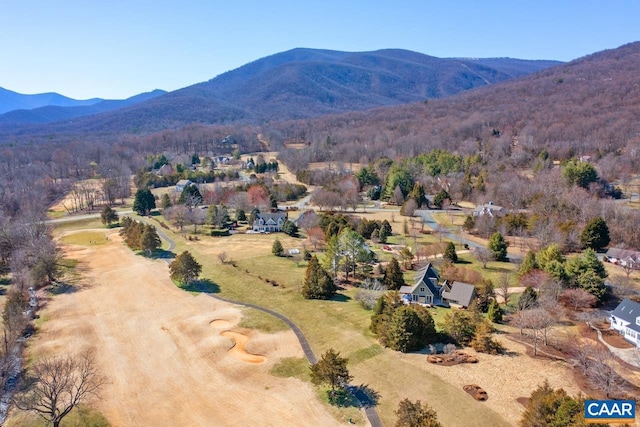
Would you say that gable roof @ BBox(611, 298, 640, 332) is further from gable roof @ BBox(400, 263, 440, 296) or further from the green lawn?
gable roof @ BBox(400, 263, 440, 296)

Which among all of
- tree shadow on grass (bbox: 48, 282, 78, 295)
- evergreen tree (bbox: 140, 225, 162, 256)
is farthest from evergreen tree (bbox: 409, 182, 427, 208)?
tree shadow on grass (bbox: 48, 282, 78, 295)

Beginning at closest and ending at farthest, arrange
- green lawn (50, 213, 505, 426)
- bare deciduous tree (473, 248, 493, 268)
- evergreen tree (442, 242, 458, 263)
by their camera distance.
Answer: green lawn (50, 213, 505, 426)
bare deciduous tree (473, 248, 493, 268)
evergreen tree (442, 242, 458, 263)

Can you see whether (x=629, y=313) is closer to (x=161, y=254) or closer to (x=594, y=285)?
(x=594, y=285)

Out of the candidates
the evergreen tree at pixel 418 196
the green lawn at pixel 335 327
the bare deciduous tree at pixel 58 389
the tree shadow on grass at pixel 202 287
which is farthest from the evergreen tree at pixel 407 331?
the evergreen tree at pixel 418 196

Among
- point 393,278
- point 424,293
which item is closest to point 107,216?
point 393,278

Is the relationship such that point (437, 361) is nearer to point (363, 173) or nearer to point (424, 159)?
point (363, 173)

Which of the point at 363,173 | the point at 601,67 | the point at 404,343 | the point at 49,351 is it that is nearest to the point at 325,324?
the point at 404,343
